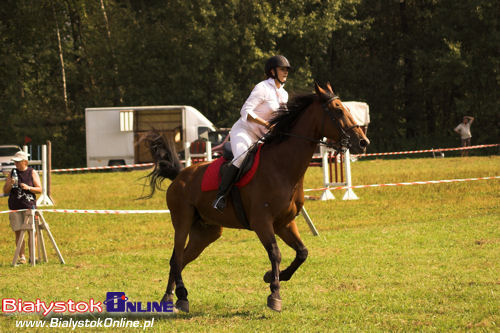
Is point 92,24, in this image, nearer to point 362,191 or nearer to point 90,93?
point 90,93

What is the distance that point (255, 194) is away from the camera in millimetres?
7719

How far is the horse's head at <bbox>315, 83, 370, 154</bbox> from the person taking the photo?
24.6ft

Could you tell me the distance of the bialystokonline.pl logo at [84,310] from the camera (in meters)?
7.38

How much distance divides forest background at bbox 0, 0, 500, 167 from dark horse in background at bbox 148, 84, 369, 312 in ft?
105

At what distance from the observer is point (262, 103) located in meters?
8.23

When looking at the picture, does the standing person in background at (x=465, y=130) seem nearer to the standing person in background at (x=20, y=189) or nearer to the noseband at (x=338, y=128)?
the standing person in background at (x=20, y=189)

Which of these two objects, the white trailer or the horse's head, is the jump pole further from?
the white trailer

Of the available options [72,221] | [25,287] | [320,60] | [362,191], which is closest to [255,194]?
[25,287]

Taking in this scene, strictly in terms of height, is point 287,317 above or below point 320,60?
below

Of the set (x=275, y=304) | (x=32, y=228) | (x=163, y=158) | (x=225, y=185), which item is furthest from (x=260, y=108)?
(x=32, y=228)

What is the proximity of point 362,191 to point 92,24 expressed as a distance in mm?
28632

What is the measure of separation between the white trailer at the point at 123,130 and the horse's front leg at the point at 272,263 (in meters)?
29.3

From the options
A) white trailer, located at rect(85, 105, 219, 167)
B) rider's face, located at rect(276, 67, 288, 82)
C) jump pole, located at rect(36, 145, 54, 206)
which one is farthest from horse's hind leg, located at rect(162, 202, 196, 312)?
white trailer, located at rect(85, 105, 219, 167)

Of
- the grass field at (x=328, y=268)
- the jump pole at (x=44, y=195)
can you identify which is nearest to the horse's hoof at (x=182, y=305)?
the grass field at (x=328, y=268)
